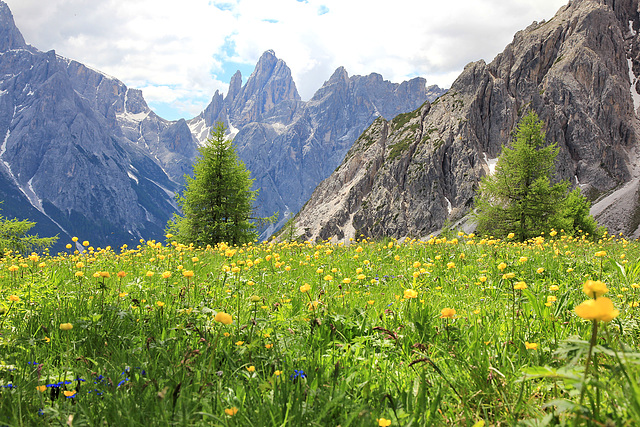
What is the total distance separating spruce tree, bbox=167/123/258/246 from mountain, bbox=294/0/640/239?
8158cm

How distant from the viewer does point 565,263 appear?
216 inches

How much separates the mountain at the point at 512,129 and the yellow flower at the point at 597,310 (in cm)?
10516

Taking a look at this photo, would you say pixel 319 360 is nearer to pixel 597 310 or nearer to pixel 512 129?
pixel 597 310

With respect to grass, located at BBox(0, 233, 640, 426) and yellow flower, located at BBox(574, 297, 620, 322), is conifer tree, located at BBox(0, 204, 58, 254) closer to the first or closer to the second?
grass, located at BBox(0, 233, 640, 426)

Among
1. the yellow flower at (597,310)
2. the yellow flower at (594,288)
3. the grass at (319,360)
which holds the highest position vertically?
the yellow flower at (594,288)

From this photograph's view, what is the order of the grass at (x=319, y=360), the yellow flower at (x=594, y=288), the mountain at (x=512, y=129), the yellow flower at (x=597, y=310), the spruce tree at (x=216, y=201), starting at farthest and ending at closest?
1. the mountain at (x=512, y=129)
2. the spruce tree at (x=216, y=201)
3. the grass at (x=319, y=360)
4. the yellow flower at (x=594, y=288)
5. the yellow flower at (x=597, y=310)

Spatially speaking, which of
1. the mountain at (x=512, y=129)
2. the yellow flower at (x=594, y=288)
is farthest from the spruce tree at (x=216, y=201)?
the mountain at (x=512, y=129)

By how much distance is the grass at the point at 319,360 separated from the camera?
5.24ft

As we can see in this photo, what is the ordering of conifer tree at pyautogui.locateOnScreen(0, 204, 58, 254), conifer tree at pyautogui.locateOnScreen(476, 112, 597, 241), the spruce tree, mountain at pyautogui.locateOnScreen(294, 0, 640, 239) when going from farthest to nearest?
mountain at pyautogui.locateOnScreen(294, 0, 640, 239) → conifer tree at pyautogui.locateOnScreen(476, 112, 597, 241) → the spruce tree → conifer tree at pyautogui.locateOnScreen(0, 204, 58, 254)

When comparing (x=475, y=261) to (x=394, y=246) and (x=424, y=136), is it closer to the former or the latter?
(x=394, y=246)

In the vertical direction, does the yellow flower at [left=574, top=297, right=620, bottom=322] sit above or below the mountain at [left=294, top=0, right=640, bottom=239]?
below

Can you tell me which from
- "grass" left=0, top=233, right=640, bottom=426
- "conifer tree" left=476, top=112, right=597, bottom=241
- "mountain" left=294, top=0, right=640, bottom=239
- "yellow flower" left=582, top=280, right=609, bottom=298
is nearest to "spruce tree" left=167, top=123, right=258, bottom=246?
"grass" left=0, top=233, right=640, bottom=426

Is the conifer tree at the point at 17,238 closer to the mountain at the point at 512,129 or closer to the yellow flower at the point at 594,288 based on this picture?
the yellow flower at the point at 594,288

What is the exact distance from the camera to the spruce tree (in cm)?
2477
